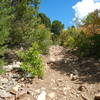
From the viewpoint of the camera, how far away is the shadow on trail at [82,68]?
24.9 feet

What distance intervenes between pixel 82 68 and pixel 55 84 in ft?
8.08

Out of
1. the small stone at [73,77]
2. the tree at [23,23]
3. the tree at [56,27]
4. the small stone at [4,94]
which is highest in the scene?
the tree at [56,27]

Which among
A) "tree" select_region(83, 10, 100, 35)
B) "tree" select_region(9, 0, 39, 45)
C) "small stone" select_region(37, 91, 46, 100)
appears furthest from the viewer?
"tree" select_region(83, 10, 100, 35)

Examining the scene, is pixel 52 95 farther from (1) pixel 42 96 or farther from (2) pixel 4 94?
(2) pixel 4 94

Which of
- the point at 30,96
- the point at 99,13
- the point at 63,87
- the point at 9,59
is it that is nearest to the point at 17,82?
the point at 30,96

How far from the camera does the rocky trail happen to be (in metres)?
6.11

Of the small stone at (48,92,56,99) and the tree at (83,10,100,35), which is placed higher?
the tree at (83,10,100,35)

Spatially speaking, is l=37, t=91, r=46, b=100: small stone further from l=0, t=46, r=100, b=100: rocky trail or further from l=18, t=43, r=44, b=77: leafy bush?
l=18, t=43, r=44, b=77: leafy bush

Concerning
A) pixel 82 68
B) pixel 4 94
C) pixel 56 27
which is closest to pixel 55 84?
pixel 4 94

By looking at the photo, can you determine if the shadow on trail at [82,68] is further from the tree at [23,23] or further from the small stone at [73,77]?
the tree at [23,23]

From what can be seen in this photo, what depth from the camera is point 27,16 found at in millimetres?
9797

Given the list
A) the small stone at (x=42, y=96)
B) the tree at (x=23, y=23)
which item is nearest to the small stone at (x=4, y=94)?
the small stone at (x=42, y=96)

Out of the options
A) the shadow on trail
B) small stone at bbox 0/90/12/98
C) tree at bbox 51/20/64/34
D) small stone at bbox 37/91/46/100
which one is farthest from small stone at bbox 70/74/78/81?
tree at bbox 51/20/64/34

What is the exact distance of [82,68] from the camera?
902 cm
